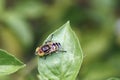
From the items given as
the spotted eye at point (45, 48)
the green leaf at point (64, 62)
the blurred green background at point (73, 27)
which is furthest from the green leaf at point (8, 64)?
the blurred green background at point (73, 27)

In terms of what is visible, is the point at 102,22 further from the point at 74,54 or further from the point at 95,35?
the point at 74,54

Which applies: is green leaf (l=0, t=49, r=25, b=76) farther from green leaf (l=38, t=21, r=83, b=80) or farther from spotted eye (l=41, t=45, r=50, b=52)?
spotted eye (l=41, t=45, r=50, b=52)

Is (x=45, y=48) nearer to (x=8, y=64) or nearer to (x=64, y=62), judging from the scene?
(x=64, y=62)

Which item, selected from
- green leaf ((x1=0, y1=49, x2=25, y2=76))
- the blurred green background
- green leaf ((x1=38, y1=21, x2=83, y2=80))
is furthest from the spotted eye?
the blurred green background

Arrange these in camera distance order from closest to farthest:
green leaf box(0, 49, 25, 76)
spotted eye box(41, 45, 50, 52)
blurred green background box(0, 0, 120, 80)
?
1. green leaf box(0, 49, 25, 76)
2. spotted eye box(41, 45, 50, 52)
3. blurred green background box(0, 0, 120, 80)

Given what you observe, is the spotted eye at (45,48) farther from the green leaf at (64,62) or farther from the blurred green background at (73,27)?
the blurred green background at (73,27)

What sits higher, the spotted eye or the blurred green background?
the spotted eye

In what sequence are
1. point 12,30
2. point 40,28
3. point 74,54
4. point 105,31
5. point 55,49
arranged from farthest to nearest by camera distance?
point 40,28 < point 105,31 < point 12,30 < point 55,49 < point 74,54

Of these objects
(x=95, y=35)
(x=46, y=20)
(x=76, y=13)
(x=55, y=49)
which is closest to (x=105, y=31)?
(x=95, y=35)
